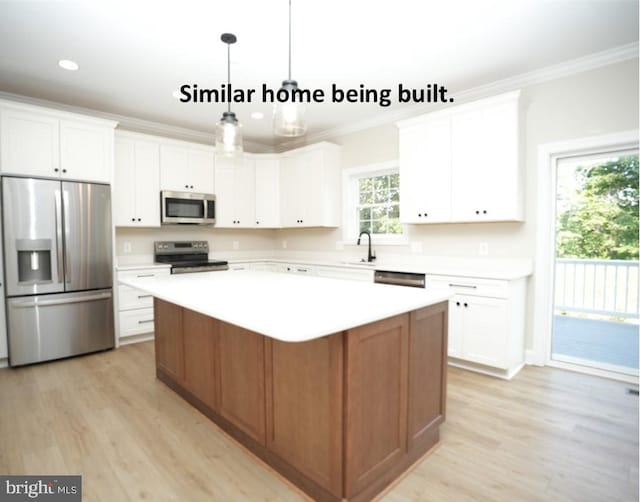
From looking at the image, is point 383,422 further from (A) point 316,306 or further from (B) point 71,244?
(B) point 71,244

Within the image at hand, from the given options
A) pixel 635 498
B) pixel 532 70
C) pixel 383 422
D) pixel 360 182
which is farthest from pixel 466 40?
pixel 635 498

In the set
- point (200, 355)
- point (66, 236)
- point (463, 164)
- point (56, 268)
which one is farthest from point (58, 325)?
point (463, 164)

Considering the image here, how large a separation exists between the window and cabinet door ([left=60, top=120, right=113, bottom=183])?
2.79 meters

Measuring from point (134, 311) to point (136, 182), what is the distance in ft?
4.90

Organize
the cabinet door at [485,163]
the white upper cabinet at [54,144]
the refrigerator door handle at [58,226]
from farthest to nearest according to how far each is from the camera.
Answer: the refrigerator door handle at [58,226]
the white upper cabinet at [54,144]
the cabinet door at [485,163]

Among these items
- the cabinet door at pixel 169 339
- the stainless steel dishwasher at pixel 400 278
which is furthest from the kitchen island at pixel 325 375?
the stainless steel dishwasher at pixel 400 278

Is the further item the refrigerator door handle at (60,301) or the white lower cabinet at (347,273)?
the white lower cabinet at (347,273)

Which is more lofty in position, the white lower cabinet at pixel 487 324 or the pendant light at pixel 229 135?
the pendant light at pixel 229 135

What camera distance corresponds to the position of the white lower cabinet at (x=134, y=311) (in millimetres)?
3918

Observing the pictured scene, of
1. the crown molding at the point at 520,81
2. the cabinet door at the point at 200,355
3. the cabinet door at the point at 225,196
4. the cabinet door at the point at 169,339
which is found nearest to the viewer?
the cabinet door at the point at 200,355

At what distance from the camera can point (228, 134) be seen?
2348mm

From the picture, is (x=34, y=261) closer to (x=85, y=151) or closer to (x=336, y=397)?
(x=85, y=151)

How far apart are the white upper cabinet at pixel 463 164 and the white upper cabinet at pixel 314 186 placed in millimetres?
1187

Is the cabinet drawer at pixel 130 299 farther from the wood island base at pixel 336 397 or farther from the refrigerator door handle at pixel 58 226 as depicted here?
the wood island base at pixel 336 397
